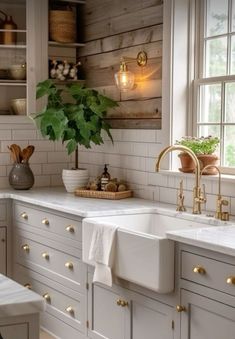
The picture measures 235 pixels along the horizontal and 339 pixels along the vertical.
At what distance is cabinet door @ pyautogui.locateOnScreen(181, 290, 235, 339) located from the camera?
2.80 meters

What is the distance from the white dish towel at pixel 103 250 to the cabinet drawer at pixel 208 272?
1.82 feet

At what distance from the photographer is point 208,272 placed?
2.92m

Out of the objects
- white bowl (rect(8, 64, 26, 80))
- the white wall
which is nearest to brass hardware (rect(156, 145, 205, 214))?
the white wall

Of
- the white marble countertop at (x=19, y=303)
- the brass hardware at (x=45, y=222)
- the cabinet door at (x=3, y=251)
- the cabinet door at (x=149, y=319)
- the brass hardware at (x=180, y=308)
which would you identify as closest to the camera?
the white marble countertop at (x=19, y=303)

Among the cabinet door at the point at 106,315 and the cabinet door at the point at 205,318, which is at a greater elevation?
→ the cabinet door at the point at 205,318

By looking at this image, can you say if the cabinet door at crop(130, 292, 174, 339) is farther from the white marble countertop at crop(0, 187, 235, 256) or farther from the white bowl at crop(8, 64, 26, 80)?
the white bowl at crop(8, 64, 26, 80)

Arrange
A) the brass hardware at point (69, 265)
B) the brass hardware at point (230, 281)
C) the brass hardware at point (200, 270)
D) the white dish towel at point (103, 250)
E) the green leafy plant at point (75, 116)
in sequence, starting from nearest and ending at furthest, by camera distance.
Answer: the brass hardware at point (230, 281) → the brass hardware at point (200, 270) → the white dish towel at point (103, 250) → the brass hardware at point (69, 265) → the green leafy plant at point (75, 116)

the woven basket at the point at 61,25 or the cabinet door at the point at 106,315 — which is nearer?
the cabinet door at the point at 106,315

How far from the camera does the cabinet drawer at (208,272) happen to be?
279 centimetres

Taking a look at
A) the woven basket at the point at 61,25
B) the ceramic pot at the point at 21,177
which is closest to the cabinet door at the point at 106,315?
the ceramic pot at the point at 21,177

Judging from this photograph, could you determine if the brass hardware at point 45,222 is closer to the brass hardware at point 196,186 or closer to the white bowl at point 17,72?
the brass hardware at point 196,186

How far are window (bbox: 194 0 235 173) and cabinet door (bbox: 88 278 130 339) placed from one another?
1092 millimetres

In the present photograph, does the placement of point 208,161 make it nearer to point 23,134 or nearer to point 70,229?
point 70,229

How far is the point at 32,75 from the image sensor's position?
5.13 m
